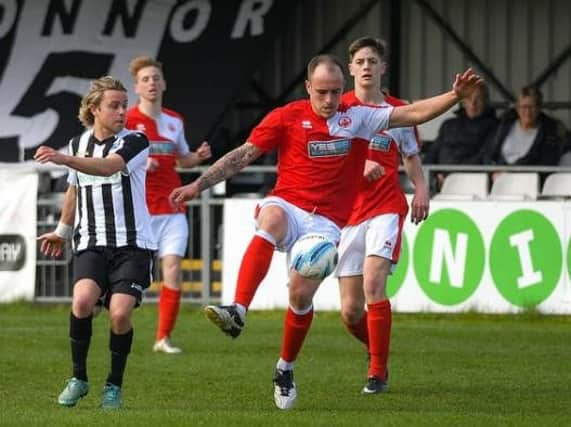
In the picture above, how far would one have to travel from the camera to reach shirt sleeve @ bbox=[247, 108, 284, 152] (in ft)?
38.7

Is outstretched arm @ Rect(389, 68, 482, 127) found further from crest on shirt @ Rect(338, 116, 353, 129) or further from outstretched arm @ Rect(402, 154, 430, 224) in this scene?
outstretched arm @ Rect(402, 154, 430, 224)

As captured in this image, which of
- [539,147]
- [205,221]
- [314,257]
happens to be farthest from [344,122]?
[539,147]

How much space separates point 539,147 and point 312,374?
7.53 m

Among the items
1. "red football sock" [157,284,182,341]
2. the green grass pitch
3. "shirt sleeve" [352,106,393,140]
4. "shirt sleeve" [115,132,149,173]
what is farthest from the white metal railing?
"shirt sleeve" [115,132,149,173]

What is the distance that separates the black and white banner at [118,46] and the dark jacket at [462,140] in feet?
11.1

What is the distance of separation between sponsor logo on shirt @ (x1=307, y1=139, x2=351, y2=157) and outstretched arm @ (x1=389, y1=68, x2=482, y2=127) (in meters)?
0.32

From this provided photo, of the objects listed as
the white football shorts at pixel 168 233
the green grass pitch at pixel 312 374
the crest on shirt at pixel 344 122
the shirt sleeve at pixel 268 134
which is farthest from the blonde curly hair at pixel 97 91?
the white football shorts at pixel 168 233

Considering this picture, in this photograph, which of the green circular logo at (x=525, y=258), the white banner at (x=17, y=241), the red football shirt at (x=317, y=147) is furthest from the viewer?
the white banner at (x=17, y=241)

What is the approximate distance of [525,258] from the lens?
18938mm

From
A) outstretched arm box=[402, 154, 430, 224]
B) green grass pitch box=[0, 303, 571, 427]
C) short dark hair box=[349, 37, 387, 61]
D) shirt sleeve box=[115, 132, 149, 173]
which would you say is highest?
short dark hair box=[349, 37, 387, 61]

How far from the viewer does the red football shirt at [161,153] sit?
1609 cm

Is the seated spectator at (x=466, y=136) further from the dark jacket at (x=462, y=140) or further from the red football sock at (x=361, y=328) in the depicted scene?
the red football sock at (x=361, y=328)

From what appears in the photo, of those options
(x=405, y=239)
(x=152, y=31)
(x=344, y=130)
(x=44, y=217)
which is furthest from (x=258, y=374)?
(x=152, y=31)

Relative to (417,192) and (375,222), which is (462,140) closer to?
(417,192)
